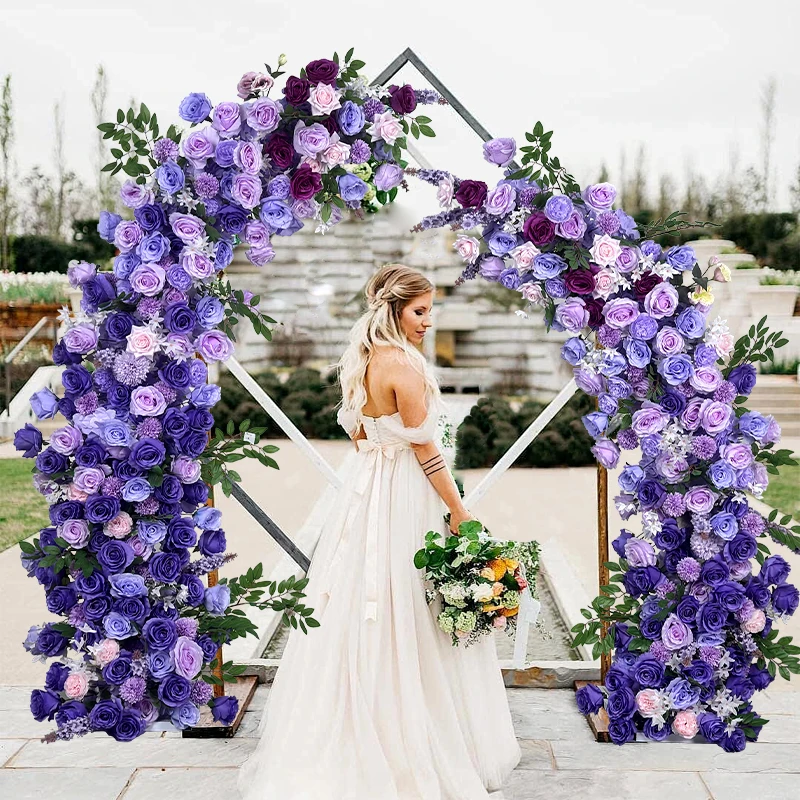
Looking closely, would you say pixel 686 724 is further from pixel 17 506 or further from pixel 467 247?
pixel 17 506

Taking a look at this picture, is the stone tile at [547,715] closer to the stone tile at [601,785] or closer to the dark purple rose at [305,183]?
the stone tile at [601,785]

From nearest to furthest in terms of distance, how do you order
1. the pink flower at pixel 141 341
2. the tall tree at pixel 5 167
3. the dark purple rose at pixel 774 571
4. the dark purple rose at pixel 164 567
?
the pink flower at pixel 141 341
the dark purple rose at pixel 164 567
the dark purple rose at pixel 774 571
the tall tree at pixel 5 167

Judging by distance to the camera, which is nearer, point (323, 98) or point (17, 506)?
point (323, 98)

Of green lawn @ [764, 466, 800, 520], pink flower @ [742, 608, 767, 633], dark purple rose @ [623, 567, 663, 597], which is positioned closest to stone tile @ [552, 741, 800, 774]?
pink flower @ [742, 608, 767, 633]

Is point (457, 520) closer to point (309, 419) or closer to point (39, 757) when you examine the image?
point (39, 757)

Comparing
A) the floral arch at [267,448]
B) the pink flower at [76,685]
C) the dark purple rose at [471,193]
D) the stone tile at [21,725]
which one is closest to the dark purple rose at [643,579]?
the floral arch at [267,448]

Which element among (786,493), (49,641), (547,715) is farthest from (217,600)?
(786,493)

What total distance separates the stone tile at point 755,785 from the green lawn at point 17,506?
591cm

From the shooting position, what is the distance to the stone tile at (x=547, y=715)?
3678 millimetres

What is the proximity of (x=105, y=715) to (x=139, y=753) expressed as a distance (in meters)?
0.24

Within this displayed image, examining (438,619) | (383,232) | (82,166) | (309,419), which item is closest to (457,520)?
(438,619)

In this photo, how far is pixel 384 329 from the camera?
10.5ft

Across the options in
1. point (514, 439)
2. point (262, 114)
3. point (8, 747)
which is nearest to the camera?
point (262, 114)

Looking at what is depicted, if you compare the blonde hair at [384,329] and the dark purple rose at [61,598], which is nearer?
the blonde hair at [384,329]
